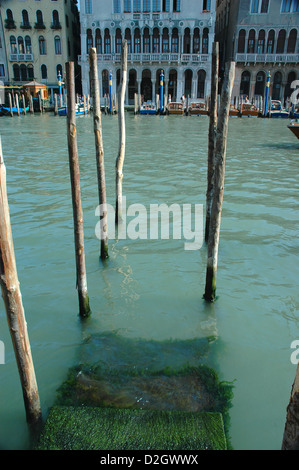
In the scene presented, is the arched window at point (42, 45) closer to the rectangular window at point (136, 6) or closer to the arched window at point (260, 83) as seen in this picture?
the rectangular window at point (136, 6)

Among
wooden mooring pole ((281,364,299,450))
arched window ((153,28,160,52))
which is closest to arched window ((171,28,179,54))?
arched window ((153,28,160,52))

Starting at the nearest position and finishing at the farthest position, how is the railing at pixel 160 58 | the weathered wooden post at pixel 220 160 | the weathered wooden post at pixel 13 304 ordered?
the weathered wooden post at pixel 13 304 → the weathered wooden post at pixel 220 160 → the railing at pixel 160 58

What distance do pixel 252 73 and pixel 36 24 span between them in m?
19.4

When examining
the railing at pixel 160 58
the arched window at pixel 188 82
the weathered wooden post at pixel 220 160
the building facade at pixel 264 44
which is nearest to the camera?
the weathered wooden post at pixel 220 160

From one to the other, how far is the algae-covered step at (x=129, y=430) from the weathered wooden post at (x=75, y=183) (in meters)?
1.19

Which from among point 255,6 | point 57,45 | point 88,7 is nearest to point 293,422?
point 255,6

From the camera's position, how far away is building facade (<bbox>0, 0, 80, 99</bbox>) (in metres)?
33.4

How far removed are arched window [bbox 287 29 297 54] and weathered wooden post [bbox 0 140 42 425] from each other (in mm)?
35655

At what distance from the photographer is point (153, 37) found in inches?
1342

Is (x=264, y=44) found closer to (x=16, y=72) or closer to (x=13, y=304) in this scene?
(x=16, y=72)

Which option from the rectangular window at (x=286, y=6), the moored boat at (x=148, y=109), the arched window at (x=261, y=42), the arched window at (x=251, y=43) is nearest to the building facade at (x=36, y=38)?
the moored boat at (x=148, y=109)

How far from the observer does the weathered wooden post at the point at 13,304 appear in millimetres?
1927

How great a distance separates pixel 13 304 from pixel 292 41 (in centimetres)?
3598

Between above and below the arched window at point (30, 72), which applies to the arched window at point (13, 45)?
above
